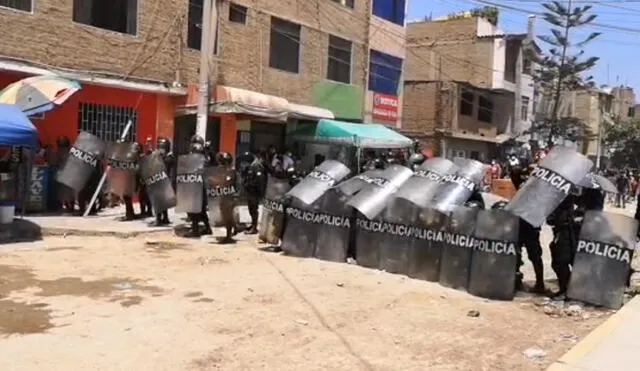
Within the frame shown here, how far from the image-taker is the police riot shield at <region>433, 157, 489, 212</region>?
893 centimetres

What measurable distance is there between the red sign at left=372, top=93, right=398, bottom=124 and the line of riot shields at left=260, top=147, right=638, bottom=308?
15.9m

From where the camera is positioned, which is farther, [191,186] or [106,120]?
[106,120]

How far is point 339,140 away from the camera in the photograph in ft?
69.7


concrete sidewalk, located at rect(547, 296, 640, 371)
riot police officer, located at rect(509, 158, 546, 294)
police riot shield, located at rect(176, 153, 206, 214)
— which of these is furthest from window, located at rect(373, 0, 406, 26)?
concrete sidewalk, located at rect(547, 296, 640, 371)

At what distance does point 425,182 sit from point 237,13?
1190cm

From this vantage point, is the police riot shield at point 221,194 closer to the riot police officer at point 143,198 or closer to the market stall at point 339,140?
the riot police officer at point 143,198

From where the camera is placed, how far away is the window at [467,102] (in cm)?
3628

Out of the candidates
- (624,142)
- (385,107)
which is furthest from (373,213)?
(624,142)

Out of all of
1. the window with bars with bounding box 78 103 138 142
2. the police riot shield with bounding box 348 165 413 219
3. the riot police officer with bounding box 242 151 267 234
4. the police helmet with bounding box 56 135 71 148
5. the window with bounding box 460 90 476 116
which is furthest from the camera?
the window with bounding box 460 90 476 116

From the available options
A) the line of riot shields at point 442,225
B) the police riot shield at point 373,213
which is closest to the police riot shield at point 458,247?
the line of riot shields at point 442,225

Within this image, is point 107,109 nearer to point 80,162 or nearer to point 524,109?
point 80,162

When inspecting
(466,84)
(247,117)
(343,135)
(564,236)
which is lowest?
(564,236)

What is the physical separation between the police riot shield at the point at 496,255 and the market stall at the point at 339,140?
41.9 ft

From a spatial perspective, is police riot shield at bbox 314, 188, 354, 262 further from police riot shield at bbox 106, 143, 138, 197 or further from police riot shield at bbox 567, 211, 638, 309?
police riot shield at bbox 106, 143, 138, 197
